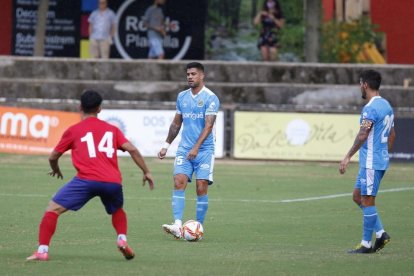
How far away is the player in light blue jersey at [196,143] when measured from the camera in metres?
15.0

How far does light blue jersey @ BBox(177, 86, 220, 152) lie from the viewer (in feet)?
49.8

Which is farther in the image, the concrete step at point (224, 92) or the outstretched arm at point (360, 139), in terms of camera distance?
the concrete step at point (224, 92)

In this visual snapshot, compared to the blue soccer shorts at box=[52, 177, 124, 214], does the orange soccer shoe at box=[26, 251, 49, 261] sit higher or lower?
lower

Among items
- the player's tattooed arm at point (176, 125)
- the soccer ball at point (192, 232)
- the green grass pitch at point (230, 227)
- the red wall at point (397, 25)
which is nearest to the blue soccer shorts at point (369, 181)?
the green grass pitch at point (230, 227)

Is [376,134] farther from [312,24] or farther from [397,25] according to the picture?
[397,25]

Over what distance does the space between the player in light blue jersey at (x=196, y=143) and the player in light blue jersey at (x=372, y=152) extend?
7.68ft

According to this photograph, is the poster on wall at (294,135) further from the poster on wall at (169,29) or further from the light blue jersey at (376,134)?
the light blue jersey at (376,134)

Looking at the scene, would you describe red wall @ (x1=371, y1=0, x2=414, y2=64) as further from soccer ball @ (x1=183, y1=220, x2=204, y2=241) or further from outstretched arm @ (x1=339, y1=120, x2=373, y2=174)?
outstretched arm @ (x1=339, y1=120, x2=373, y2=174)

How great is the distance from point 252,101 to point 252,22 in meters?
8.98

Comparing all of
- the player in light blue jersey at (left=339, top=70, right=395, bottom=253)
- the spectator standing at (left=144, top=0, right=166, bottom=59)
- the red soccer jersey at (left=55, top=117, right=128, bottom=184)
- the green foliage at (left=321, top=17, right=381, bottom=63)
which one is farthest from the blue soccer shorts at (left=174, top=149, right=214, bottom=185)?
the spectator standing at (left=144, top=0, right=166, bottom=59)

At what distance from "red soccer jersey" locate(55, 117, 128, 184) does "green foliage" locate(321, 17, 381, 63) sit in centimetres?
2358

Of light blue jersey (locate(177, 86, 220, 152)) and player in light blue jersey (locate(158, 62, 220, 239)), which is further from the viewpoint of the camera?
light blue jersey (locate(177, 86, 220, 152))

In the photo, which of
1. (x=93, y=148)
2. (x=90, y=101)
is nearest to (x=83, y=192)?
(x=93, y=148)

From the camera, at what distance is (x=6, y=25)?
36.1 m
